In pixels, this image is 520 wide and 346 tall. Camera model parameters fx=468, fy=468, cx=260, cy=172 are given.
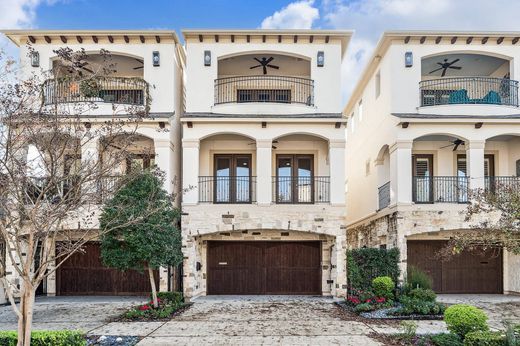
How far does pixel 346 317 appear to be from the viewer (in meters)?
12.5

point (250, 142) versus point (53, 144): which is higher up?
point (250, 142)

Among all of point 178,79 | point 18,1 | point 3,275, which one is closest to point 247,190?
point 178,79

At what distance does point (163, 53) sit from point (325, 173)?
24.0ft

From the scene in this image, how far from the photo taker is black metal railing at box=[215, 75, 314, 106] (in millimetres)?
17453

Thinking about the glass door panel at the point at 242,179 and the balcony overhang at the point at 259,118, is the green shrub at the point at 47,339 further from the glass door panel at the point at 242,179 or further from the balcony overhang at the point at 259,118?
the glass door panel at the point at 242,179

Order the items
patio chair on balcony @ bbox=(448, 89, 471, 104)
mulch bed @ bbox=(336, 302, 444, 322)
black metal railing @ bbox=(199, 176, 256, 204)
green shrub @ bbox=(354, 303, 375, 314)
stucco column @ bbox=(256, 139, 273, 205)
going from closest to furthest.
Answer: mulch bed @ bbox=(336, 302, 444, 322)
green shrub @ bbox=(354, 303, 375, 314)
stucco column @ bbox=(256, 139, 273, 205)
patio chair on balcony @ bbox=(448, 89, 471, 104)
black metal railing @ bbox=(199, 176, 256, 204)

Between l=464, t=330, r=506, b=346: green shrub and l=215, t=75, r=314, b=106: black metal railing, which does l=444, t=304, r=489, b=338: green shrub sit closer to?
l=464, t=330, r=506, b=346: green shrub

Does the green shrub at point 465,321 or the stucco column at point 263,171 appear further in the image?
the stucco column at point 263,171

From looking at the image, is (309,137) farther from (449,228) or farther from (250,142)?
(449,228)

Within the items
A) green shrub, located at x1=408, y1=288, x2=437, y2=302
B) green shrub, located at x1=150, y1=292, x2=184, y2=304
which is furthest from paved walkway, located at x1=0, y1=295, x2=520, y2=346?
green shrub, located at x1=408, y1=288, x2=437, y2=302

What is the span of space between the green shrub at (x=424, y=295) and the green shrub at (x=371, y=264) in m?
1.40

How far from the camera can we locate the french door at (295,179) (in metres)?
17.2

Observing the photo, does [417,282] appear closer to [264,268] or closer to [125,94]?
[264,268]

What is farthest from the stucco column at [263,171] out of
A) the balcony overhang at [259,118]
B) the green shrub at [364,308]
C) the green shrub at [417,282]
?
the green shrub at [417,282]
